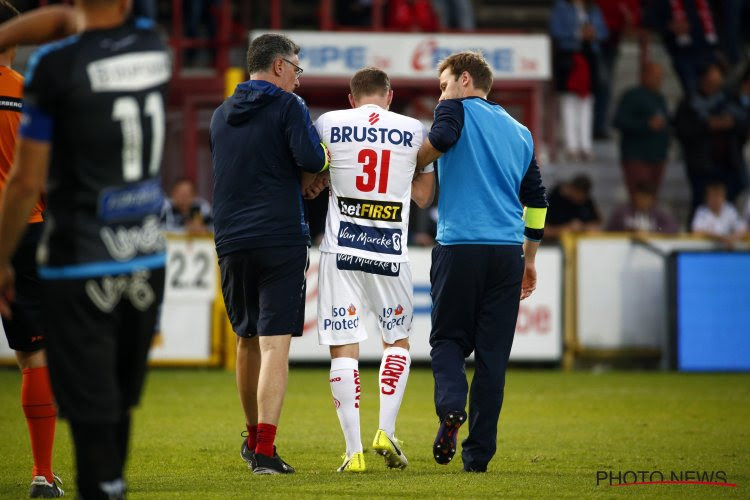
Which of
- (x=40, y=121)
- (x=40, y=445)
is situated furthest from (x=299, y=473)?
(x=40, y=121)

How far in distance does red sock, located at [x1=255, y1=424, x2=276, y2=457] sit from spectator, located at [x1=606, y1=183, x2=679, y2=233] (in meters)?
9.20

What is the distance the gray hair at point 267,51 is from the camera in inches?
271

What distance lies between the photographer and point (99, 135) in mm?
4473

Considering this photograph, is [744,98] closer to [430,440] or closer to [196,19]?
[196,19]

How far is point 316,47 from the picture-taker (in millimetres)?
16828

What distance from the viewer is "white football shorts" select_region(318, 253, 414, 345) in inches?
277

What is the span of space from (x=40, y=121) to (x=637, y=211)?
11908 mm

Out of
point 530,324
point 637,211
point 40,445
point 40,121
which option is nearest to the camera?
point 40,121

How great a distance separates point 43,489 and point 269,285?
155 cm

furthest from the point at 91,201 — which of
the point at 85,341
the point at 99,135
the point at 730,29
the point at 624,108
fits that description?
the point at 730,29

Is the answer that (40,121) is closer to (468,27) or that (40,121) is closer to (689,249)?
(689,249)

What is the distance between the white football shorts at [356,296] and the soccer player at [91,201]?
2.46m

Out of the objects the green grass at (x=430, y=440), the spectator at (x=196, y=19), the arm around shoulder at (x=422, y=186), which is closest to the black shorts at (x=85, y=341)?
the green grass at (x=430, y=440)

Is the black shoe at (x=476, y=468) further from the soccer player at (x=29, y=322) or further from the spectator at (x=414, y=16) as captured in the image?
the spectator at (x=414, y=16)
